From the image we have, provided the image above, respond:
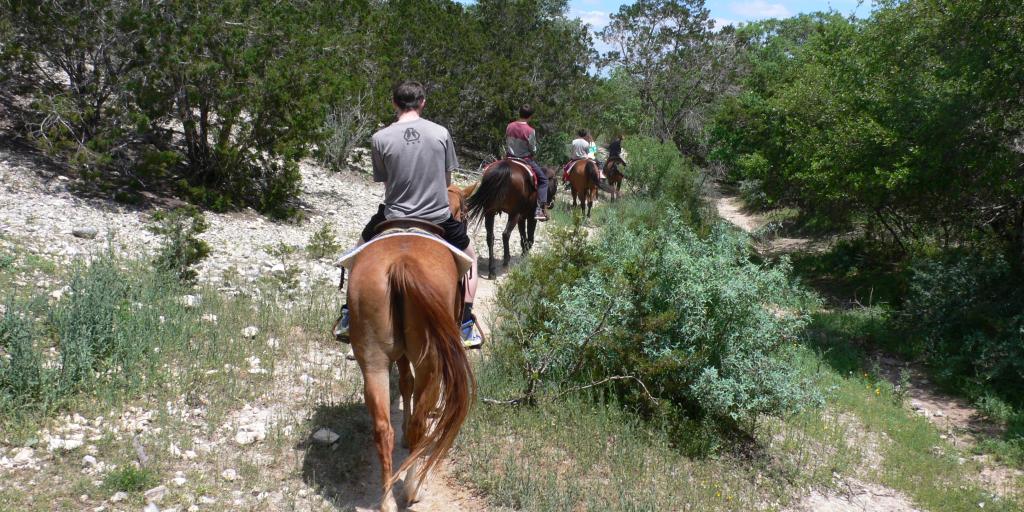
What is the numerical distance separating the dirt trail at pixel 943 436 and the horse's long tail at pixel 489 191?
5.77m

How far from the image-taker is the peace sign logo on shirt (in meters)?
4.61

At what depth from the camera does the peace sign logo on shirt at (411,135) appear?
4.61 m

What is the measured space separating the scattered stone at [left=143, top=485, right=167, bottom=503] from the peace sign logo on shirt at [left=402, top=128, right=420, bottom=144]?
254cm

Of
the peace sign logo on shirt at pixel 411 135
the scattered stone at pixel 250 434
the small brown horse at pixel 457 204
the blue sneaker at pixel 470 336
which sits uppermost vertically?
the peace sign logo on shirt at pixel 411 135

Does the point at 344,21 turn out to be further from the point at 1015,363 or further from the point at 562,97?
the point at 1015,363

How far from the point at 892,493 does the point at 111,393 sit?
596cm

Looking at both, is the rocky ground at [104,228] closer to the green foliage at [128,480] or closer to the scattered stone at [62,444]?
the scattered stone at [62,444]

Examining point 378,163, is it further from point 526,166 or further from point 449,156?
point 526,166

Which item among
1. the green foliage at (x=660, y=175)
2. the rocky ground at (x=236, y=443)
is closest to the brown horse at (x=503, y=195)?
the rocky ground at (x=236, y=443)

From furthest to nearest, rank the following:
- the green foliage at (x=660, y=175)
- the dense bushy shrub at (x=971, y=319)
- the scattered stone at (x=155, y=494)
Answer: the green foliage at (x=660, y=175)
the dense bushy shrub at (x=971, y=319)
the scattered stone at (x=155, y=494)

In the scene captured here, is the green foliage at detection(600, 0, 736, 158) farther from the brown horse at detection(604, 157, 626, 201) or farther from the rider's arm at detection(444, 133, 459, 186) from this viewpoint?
the rider's arm at detection(444, 133, 459, 186)

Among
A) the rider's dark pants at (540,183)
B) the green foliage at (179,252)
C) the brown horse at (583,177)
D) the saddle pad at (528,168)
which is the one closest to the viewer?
the green foliage at (179,252)

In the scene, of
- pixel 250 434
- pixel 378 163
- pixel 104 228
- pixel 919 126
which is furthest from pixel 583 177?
pixel 250 434

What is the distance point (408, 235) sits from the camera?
4.43 meters
